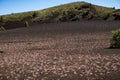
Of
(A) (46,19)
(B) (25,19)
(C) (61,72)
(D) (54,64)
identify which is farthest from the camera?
(B) (25,19)

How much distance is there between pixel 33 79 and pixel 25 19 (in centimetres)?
8550

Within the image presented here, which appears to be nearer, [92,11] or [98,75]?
[98,75]

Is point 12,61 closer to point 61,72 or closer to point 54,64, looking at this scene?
point 54,64

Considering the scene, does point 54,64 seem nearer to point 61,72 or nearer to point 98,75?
point 61,72

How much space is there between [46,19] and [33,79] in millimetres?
76634

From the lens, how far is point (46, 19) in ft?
317

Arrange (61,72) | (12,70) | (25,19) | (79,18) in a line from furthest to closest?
(25,19)
(79,18)
(12,70)
(61,72)

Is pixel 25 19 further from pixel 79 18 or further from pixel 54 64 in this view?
pixel 54 64

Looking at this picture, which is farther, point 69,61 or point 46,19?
point 46,19

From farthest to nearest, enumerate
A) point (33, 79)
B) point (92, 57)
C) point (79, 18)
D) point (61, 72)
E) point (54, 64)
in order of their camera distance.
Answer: point (79, 18) < point (92, 57) < point (54, 64) < point (61, 72) < point (33, 79)

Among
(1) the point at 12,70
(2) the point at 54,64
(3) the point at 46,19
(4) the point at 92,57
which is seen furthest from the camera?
(3) the point at 46,19

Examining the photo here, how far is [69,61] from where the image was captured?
26.1 m

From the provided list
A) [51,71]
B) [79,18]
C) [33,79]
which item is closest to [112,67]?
[51,71]

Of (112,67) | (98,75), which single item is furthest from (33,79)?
(112,67)
